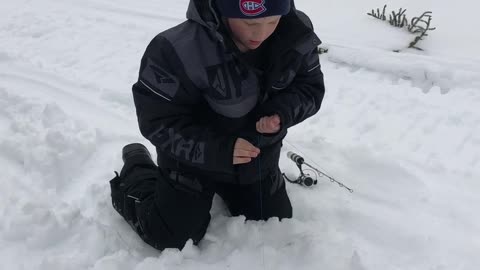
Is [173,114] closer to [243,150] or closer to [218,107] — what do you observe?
[218,107]

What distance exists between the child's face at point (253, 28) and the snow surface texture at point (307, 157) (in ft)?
2.58

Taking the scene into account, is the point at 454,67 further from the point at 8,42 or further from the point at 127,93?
the point at 8,42

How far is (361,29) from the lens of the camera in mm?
4391

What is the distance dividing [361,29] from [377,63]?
881 millimetres

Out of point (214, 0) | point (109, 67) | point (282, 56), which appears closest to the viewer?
point (214, 0)

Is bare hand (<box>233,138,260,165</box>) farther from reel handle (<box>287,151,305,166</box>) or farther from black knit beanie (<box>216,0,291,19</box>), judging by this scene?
reel handle (<box>287,151,305,166</box>)

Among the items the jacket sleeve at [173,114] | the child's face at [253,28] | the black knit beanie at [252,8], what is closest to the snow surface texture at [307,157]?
the jacket sleeve at [173,114]

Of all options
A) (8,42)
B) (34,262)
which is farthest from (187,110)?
(8,42)

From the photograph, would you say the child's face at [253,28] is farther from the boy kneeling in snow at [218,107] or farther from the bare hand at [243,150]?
the bare hand at [243,150]

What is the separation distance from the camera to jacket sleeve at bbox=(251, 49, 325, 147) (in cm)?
181

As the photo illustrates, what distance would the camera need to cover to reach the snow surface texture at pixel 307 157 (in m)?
1.88

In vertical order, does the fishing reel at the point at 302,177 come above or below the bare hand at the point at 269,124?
below

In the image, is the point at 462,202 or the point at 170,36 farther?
the point at 462,202

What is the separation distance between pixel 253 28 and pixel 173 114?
426 mm
